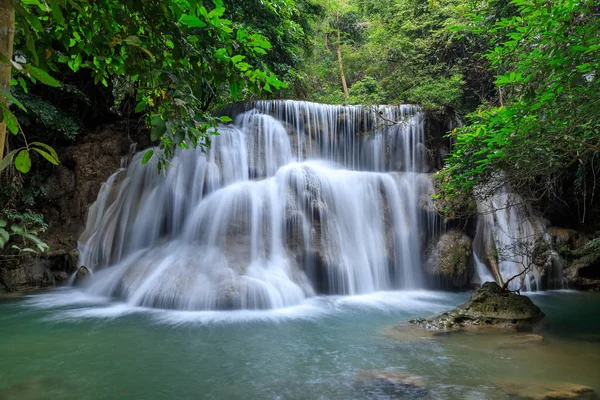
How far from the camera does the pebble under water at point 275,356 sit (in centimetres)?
397

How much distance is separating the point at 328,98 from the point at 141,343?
16202 mm

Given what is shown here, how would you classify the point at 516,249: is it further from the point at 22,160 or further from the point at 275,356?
the point at 22,160

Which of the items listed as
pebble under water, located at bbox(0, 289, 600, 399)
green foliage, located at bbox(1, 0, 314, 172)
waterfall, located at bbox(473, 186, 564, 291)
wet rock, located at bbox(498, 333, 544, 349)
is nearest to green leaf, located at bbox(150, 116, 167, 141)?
green foliage, located at bbox(1, 0, 314, 172)

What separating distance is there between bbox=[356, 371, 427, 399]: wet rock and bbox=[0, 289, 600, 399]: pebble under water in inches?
0.4

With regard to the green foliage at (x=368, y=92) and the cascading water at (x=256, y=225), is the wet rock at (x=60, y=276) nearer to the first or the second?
the cascading water at (x=256, y=225)

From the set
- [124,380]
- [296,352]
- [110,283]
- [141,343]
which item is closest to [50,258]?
[110,283]

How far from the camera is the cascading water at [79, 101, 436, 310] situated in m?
7.97

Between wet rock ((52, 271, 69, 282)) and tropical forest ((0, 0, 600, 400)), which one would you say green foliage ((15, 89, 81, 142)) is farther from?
wet rock ((52, 271, 69, 282))

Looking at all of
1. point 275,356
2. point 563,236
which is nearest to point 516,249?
point 563,236

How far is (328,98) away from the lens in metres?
19.6

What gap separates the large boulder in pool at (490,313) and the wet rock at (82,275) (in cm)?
756

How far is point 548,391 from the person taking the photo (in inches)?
145

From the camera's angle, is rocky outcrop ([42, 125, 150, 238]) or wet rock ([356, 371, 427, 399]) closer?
wet rock ([356, 371, 427, 399])

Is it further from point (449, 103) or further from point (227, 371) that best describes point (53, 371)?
point (449, 103)
